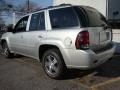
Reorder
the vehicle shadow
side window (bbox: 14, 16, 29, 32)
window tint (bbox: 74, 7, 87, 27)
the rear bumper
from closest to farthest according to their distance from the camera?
the rear bumper < window tint (bbox: 74, 7, 87, 27) < the vehicle shadow < side window (bbox: 14, 16, 29, 32)

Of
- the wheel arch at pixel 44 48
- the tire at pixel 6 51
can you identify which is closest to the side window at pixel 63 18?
the wheel arch at pixel 44 48

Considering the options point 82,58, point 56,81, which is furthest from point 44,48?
point 82,58

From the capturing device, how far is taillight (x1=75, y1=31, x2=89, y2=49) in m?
4.96

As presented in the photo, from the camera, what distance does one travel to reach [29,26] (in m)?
6.89

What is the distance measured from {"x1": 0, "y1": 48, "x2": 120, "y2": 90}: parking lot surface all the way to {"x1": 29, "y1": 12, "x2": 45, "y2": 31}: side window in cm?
135

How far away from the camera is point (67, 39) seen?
5.14 m

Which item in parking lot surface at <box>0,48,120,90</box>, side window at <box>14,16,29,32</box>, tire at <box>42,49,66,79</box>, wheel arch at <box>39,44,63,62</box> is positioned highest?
side window at <box>14,16,29,32</box>

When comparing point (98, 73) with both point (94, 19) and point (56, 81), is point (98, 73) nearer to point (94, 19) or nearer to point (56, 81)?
point (56, 81)

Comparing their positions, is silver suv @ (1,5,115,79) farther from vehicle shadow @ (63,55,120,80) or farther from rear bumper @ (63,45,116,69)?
vehicle shadow @ (63,55,120,80)

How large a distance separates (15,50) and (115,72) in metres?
3.63

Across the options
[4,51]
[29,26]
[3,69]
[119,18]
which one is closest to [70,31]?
[29,26]

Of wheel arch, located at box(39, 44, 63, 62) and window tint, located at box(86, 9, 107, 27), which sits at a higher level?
window tint, located at box(86, 9, 107, 27)

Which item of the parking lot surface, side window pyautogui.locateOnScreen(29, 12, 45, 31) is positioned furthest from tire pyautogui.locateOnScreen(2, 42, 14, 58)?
side window pyautogui.locateOnScreen(29, 12, 45, 31)

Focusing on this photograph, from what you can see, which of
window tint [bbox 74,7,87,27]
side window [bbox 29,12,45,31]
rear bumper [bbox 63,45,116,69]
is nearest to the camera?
rear bumper [bbox 63,45,116,69]
